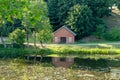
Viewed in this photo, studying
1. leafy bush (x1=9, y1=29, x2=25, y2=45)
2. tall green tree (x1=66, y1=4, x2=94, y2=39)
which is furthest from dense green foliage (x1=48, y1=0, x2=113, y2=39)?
leafy bush (x1=9, y1=29, x2=25, y2=45)

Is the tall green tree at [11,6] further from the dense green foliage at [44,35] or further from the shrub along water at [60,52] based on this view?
the dense green foliage at [44,35]

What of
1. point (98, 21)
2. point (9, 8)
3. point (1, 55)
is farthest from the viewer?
point (98, 21)

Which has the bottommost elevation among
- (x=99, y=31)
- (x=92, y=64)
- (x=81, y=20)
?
(x=92, y=64)

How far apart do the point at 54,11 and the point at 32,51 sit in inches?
739

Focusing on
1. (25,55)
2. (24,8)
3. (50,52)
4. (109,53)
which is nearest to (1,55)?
(25,55)

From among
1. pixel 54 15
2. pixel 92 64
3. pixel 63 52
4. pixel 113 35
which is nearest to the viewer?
pixel 92 64

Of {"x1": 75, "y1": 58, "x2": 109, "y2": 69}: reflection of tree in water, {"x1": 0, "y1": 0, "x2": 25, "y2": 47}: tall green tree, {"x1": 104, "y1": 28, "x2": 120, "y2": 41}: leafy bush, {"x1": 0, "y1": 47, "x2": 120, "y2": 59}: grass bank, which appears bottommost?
{"x1": 75, "y1": 58, "x2": 109, "y2": 69}: reflection of tree in water

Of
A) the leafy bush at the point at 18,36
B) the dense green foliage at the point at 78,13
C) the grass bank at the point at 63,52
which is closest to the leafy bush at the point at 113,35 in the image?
the dense green foliage at the point at 78,13

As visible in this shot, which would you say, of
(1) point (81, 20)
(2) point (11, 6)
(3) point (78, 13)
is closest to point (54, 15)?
(3) point (78, 13)

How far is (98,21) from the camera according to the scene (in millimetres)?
55844

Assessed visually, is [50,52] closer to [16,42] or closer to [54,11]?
[16,42]

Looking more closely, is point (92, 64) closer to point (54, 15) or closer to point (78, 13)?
point (78, 13)

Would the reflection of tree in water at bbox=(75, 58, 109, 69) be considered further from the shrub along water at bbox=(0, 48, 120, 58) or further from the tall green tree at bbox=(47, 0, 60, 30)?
the tall green tree at bbox=(47, 0, 60, 30)

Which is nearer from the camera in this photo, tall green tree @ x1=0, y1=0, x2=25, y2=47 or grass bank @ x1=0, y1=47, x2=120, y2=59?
tall green tree @ x1=0, y1=0, x2=25, y2=47
